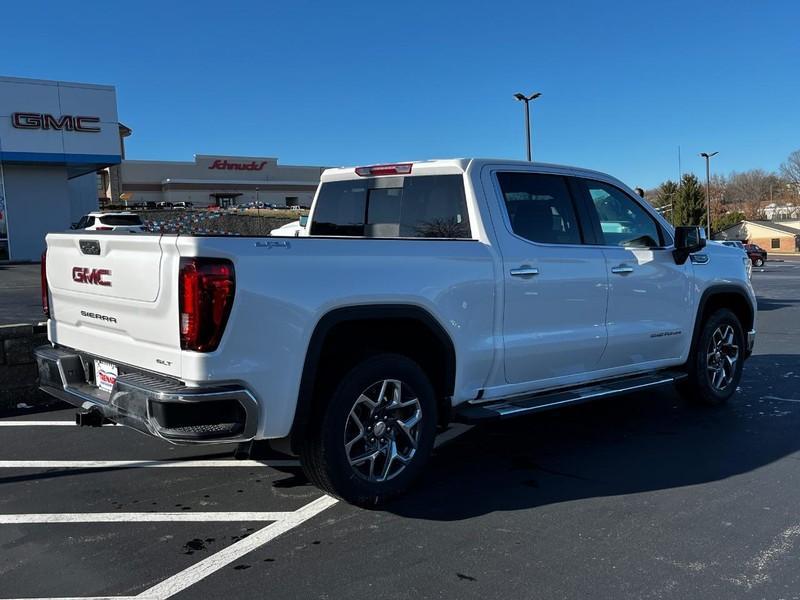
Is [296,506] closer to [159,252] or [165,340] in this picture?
[165,340]

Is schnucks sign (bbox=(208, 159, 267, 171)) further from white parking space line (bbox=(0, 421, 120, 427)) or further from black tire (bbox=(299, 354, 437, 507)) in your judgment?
black tire (bbox=(299, 354, 437, 507))

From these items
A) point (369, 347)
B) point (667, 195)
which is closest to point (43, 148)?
point (369, 347)

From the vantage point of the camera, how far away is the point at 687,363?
6309 millimetres

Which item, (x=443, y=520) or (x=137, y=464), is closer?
(x=443, y=520)

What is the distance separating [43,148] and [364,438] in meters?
25.2

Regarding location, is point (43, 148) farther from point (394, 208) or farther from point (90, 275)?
point (90, 275)

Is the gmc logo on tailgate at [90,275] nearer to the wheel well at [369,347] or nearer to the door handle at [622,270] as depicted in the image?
the wheel well at [369,347]

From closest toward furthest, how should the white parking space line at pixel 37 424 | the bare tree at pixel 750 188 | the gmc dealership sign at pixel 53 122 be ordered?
the white parking space line at pixel 37 424 < the gmc dealership sign at pixel 53 122 < the bare tree at pixel 750 188

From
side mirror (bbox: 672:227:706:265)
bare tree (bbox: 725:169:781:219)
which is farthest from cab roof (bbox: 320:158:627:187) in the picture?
bare tree (bbox: 725:169:781:219)

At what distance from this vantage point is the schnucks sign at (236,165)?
71.5m

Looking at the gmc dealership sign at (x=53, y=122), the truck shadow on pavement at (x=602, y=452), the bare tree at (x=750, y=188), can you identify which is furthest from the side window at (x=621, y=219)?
the bare tree at (x=750, y=188)

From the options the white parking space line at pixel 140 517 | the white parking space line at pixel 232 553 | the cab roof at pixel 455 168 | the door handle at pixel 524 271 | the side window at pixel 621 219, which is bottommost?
the white parking space line at pixel 232 553

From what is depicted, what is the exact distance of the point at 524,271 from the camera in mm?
4762

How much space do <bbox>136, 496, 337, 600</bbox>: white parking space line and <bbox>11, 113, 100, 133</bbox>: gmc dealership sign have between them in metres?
25.1
